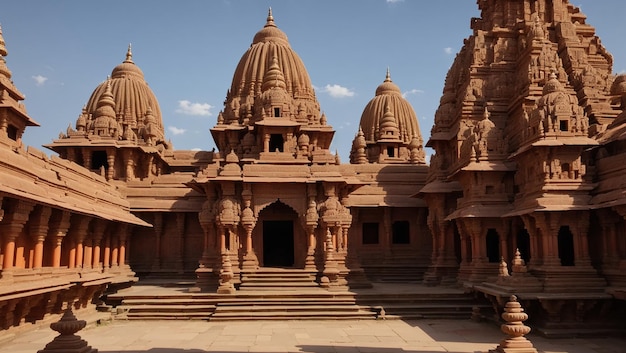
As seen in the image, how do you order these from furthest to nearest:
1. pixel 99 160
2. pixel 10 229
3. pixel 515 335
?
pixel 99 160 < pixel 10 229 < pixel 515 335

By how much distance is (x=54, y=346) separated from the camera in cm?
780

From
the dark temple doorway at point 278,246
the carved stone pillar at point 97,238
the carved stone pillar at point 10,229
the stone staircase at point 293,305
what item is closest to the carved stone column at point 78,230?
the carved stone pillar at point 97,238

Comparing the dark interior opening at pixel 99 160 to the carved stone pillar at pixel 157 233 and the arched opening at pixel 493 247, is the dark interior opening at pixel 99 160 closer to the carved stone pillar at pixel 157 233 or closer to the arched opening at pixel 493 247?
the carved stone pillar at pixel 157 233

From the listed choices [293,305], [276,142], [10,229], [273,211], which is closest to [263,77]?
[276,142]

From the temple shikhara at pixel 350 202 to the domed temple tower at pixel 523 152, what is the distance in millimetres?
69

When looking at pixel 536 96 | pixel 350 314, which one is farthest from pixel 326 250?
pixel 536 96

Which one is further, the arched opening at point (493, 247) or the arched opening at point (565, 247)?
the arched opening at point (493, 247)

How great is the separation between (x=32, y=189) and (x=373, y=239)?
1803 centimetres

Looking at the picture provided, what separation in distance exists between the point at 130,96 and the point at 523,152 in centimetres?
2856

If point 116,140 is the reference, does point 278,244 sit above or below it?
below

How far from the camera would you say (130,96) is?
1453 inches

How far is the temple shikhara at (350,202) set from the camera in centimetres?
1565

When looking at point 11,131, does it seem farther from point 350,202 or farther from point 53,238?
point 350,202

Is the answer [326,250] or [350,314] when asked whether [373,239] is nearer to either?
[326,250]
